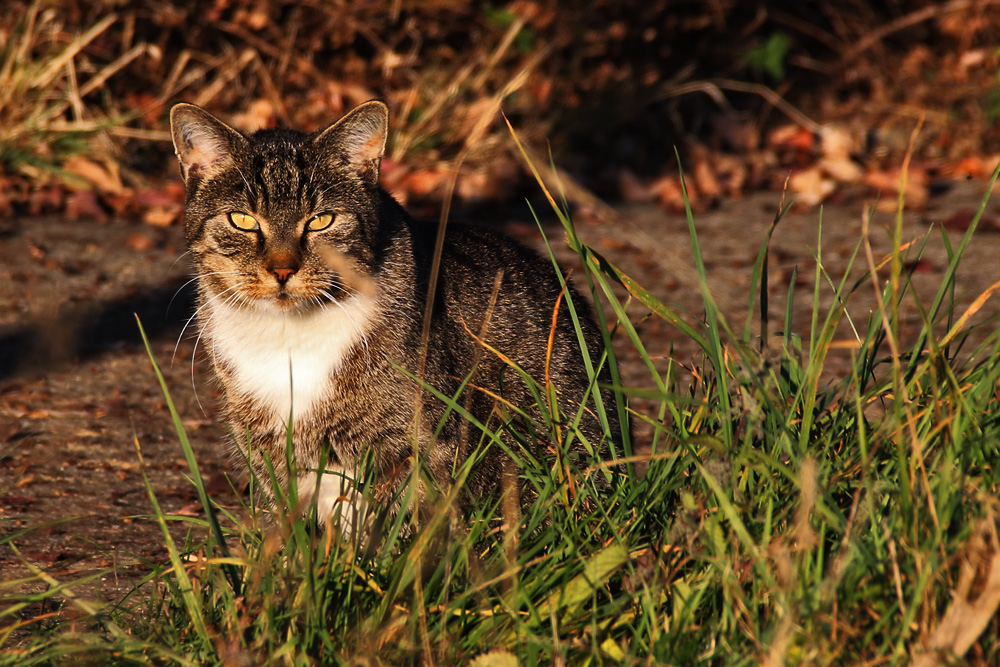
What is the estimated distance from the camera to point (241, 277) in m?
Answer: 3.13

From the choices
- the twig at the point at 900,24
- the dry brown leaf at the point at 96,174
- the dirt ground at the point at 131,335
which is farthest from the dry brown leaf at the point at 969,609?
the twig at the point at 900,24

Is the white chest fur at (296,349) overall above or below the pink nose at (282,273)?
below

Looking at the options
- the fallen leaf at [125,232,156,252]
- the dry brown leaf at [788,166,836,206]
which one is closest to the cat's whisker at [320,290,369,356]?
the fallen leaf at [125,232,156,252]

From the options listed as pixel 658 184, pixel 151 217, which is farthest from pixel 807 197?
pixel 151 217

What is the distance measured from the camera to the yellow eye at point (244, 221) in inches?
127

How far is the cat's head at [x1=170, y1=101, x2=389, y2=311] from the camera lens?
312 centimetres

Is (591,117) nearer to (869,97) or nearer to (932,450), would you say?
(869,97)

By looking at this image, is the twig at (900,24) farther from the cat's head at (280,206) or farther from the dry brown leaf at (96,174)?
the cat's head at (280,206)

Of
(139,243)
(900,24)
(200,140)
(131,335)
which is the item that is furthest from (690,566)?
(900,24)

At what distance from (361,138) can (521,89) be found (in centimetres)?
521

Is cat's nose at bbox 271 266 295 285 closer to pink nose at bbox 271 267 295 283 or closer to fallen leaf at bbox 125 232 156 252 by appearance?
pink nose at bbox 271 267 295 283

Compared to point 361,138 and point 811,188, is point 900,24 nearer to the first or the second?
point 811,188

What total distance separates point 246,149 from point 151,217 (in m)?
3.52

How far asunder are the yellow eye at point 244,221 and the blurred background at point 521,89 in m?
3.27
